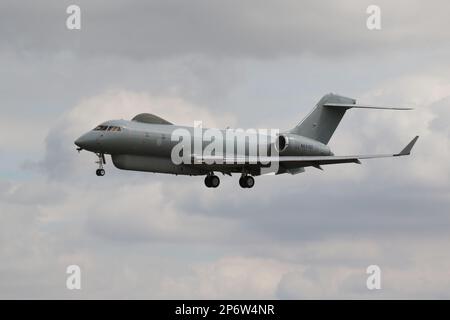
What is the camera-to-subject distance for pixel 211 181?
71.8 m

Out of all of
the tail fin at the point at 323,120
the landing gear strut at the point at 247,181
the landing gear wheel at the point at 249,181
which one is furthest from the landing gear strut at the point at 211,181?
the tail fin at the point at 323,120

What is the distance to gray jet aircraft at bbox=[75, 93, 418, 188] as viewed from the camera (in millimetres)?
67562

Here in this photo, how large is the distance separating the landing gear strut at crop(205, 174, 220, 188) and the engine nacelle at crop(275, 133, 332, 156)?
4543 mm

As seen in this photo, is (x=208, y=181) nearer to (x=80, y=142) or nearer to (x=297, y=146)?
(x=297, y=146)

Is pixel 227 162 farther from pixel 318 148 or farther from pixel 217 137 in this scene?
pixel 318 148

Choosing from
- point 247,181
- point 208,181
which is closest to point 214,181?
point 208,181

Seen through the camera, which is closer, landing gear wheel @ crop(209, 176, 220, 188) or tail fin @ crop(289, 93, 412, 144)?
landing gear wheel @ crop(209, 176, 220, 188)

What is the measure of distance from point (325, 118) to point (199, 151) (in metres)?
12.9

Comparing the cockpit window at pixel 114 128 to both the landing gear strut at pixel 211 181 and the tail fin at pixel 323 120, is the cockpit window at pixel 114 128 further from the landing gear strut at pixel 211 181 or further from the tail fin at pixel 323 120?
the tail fin at pixel 323 120

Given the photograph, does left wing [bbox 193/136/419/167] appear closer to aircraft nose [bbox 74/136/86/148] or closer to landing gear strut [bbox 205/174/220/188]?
landing gear strut [bbox 205/174/220/188]

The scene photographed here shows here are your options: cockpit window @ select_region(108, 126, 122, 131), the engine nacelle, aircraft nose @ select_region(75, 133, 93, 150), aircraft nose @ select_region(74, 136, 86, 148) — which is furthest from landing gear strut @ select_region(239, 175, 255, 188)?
aircraft nose @ select_region(74, 136, 86, 148)

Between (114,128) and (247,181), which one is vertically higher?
(114,128)

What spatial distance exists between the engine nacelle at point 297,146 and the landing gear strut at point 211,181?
14.9 ft

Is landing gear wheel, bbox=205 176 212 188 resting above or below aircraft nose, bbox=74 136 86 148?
below
